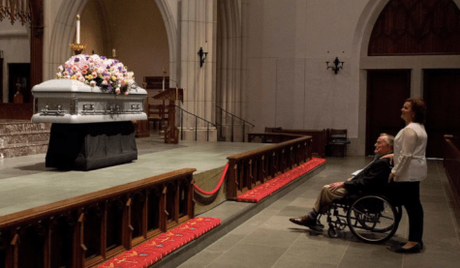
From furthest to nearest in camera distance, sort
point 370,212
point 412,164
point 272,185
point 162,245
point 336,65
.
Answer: point 336,65 < point 272,185 < point 370,212 < point 412,164 < point 162,245

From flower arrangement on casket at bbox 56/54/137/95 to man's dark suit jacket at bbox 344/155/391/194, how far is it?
10.7 ft

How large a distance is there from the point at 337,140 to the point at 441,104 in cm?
321

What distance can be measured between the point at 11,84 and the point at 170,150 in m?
8.60

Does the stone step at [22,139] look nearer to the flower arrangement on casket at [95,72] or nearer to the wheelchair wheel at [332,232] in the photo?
the flower arrangement on casket at [95,72]

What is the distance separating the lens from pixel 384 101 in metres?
16.5

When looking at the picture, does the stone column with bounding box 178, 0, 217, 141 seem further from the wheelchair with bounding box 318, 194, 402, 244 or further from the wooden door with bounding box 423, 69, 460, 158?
the wheelchair with bounding box 318, 194, 402, 244

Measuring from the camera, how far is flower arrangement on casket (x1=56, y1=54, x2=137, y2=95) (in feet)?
22.5

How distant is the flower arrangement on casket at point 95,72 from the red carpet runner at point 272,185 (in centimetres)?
233

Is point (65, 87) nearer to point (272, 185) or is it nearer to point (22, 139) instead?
point (22, 139)

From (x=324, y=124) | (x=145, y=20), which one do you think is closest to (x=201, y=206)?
(x=324, y=124)

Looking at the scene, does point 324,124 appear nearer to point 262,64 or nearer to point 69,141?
point 262,64

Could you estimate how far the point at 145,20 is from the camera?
Result: 19109 mm

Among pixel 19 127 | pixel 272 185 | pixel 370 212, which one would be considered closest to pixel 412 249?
pixel 370 212

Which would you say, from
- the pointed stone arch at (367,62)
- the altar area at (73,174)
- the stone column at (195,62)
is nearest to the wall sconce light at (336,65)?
the pointed stone arch at (367,62)
